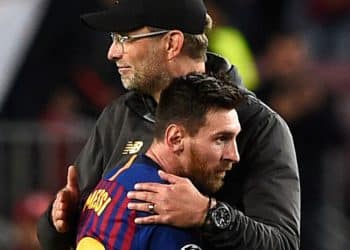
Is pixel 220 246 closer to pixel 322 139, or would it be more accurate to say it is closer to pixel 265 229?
pixel 265 229

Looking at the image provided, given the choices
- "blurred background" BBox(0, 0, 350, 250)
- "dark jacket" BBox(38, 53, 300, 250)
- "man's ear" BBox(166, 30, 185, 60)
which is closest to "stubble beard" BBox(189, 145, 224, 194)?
"dark jacket" BBox(38, 53, 300, 250)

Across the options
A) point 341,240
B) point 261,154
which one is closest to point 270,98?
point 341,240

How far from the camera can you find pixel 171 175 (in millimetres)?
4551

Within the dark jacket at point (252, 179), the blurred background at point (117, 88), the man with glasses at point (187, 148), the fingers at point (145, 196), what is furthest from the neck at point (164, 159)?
the blurred background at point (117, 88)

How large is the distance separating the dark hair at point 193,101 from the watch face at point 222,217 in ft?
0.87

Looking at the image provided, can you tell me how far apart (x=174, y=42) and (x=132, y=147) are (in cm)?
40

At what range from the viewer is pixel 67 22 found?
35.8ft

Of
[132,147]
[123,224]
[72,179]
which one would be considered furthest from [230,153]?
A: [72,179]

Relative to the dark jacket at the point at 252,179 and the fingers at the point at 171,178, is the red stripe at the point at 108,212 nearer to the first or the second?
the fingers at the point at 171,178

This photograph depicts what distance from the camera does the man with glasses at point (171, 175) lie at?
4.55 metres

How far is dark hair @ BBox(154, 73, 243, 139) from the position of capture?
181 inches

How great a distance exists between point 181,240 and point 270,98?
17.0 ft

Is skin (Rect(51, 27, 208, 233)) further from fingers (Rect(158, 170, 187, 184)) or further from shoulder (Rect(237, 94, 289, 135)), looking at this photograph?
fingers (Rect(158, 170, 187, 184))

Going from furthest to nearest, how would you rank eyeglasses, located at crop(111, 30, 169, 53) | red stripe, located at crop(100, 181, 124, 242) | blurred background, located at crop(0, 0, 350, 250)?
blurred background, located at crop(0, 0, 350, 250), eyeglasses, located at crop(111, 30, 169, 53), red stripe, located at crop(100, 181, 124, 242)
